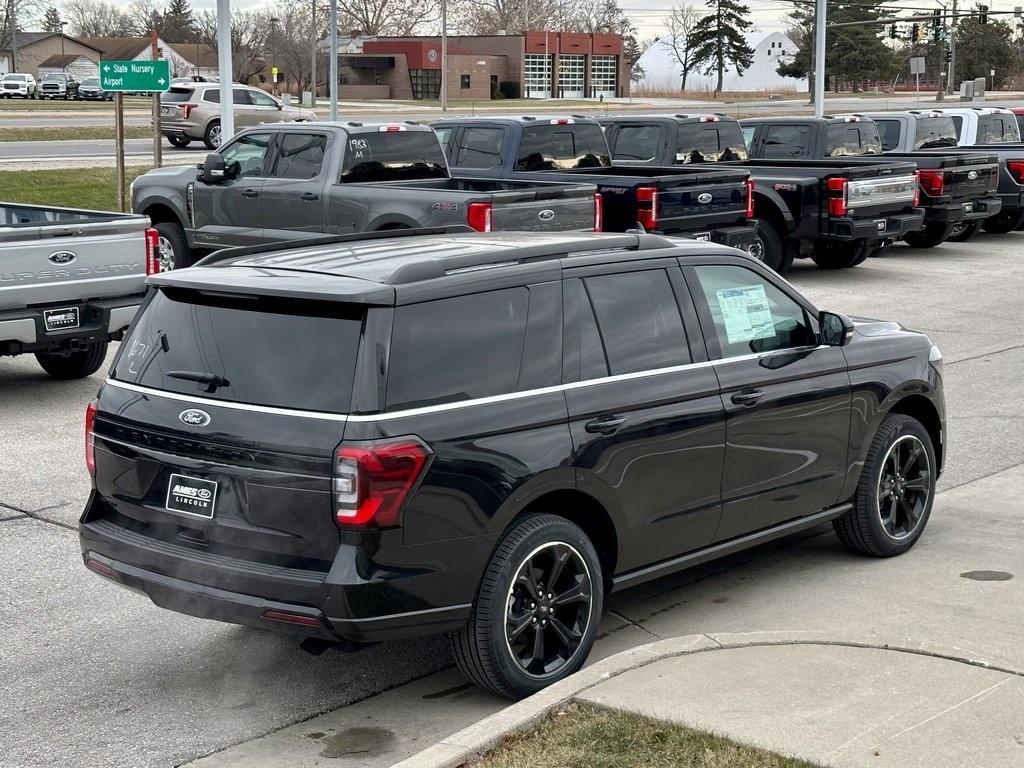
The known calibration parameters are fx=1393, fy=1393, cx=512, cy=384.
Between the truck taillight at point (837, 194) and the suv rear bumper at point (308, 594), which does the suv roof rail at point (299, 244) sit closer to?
the suv rear bumper at point (308, 594)

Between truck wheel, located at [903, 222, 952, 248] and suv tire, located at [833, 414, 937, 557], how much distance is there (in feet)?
51.1

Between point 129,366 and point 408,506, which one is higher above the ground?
point 129,366

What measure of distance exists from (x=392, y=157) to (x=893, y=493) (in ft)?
31.8

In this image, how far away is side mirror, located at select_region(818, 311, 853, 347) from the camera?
6.60m

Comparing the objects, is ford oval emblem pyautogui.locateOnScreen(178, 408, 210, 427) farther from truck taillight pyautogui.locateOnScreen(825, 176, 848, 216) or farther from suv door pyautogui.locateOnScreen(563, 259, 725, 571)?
truck taillight pyautogui.locateOnScreen(825, 176, 848, 216)

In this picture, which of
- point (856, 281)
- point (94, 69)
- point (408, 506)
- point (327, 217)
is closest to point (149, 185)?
point (327, 217)

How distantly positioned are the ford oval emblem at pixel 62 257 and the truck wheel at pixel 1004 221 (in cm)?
1864

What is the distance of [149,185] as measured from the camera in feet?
57.5

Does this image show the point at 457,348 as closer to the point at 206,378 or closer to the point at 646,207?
the point at 206,378

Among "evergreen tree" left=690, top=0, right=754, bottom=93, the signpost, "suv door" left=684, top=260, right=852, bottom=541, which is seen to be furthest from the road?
"evergreen tree" left=690, top=0, right=754, bottom=93

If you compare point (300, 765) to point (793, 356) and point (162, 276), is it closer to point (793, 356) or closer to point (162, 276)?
point (162, 276)

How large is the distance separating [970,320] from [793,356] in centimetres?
1006

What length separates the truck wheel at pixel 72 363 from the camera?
1183 cm

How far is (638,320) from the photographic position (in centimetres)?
582
